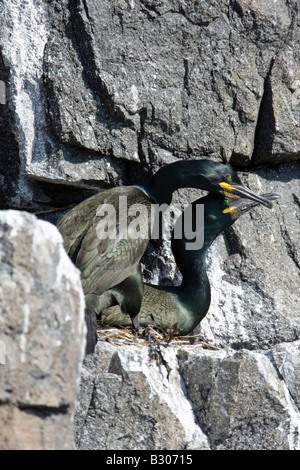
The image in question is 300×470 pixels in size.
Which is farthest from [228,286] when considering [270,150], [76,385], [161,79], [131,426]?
[76,385]

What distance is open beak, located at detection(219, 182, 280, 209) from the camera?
4.41 meters

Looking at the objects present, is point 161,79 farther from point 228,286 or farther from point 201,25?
point 228,286

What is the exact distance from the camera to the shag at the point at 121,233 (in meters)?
3.97

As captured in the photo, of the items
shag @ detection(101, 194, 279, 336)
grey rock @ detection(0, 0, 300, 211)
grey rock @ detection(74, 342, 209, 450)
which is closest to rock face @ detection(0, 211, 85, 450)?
grey rock @ detection(74, 342, 209, 450)

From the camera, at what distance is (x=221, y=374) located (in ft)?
11.8

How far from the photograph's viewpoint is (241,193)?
175 inches

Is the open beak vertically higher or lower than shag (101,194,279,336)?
higher

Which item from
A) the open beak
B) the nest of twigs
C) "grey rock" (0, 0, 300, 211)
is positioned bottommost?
the nest of twigs

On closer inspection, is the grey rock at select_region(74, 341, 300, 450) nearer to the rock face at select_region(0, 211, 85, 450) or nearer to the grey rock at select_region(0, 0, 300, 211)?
the rock face at select_region(0, 211, 85, 450)

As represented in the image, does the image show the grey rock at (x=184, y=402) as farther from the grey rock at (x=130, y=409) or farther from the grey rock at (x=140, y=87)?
the grey rock at (x=140, y=87)

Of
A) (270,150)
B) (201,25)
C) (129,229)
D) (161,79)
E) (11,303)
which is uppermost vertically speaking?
(201,25)

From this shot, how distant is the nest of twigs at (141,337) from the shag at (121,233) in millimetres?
82

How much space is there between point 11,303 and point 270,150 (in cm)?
266

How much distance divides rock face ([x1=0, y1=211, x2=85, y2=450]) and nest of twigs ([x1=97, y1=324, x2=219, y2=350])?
1.29 meters
